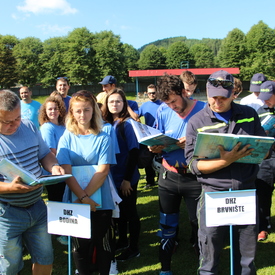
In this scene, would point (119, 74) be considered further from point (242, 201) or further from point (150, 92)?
point (242, 201)

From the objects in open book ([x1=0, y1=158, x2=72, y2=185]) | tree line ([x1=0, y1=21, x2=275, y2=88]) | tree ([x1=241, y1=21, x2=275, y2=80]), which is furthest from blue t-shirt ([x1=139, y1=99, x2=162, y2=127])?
tree line ([x1=0, y1=21, x2=275, y2=88])

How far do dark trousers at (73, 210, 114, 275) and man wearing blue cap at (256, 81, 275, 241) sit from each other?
2.14 meters

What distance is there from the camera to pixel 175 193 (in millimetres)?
3076

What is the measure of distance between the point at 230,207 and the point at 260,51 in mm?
55694

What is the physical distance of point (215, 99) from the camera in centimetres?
240

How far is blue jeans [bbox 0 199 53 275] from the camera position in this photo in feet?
7.90

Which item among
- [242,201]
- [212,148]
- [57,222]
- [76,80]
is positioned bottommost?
[57,222]

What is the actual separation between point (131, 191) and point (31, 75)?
5702cm

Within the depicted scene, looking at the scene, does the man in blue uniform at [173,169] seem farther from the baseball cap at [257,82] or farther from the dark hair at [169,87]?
the baseball cap at [257,82]

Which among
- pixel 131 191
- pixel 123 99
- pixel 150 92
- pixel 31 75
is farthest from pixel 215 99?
pixel 31 75

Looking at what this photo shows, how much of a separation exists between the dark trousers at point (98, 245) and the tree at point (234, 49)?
55.4 meters

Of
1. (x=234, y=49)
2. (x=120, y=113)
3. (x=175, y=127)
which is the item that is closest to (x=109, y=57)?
(x=234, y=49)

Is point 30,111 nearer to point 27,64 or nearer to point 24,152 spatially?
point 24,152

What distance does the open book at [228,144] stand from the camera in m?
2.06
